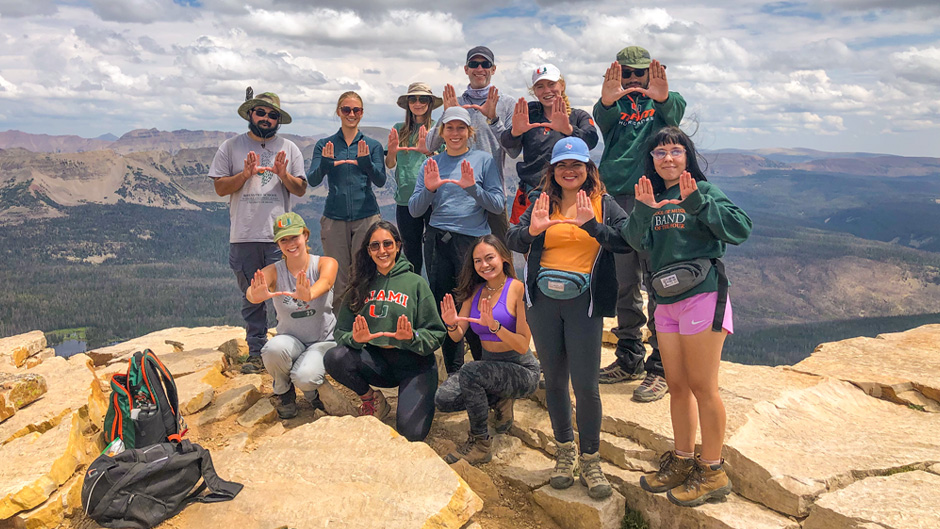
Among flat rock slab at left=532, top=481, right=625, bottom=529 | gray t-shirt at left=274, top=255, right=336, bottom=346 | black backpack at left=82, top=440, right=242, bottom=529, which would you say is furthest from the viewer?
gray t-shirt at left=274, top=255, right=336, bottom=346

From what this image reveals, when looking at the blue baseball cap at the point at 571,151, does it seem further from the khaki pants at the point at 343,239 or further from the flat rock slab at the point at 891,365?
the flat rock slab at the point at 891,365

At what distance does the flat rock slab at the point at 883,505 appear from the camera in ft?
17.4

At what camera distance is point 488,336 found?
23.9ft

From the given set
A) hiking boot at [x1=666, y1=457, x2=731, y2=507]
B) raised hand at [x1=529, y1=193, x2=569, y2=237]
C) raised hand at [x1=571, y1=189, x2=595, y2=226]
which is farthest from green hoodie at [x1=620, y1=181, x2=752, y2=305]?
hiking boot at [x1=666, y1=457, x2=731, y2=507]

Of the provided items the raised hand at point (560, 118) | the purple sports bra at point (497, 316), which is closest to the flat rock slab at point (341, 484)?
the purple sports bra at point (497, 316)

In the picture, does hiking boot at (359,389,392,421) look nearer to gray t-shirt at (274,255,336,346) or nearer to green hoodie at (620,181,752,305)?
gray t-shirt at (274,255,336,346)

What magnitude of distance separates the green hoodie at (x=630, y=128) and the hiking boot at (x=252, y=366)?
6.69 meters

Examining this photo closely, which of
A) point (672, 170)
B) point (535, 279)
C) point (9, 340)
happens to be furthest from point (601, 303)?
point (9, 340)

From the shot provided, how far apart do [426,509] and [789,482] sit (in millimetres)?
3771

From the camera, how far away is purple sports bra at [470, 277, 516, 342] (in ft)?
23.2

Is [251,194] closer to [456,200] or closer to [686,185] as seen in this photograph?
[456,200]

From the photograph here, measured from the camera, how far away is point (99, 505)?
17.6 ft

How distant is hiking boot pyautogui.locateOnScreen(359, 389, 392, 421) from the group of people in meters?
0.04

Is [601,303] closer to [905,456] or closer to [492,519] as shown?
[492,519]
